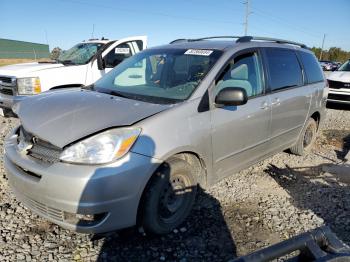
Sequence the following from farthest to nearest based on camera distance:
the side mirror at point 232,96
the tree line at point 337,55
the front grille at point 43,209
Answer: the tree line at point 337,55, the side mirror at point 232,96, the front grille at point 43,209

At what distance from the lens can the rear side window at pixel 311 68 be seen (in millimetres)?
5032

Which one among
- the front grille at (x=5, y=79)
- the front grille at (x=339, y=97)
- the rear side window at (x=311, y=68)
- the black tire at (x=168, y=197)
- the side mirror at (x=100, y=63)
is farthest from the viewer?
A: the front grille at (x=339, y=97)

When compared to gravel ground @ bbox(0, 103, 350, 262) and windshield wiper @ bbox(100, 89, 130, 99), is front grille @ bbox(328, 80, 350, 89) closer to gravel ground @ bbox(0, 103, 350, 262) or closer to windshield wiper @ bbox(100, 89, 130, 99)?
gravel ground @ bbox(0, 103, 350, 262)

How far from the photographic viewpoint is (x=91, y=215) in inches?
103

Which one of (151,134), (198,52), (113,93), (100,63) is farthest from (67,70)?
(151,134)

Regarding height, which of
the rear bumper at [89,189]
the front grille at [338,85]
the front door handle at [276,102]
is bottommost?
the front grille at [338,85]

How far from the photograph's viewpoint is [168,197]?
118 inches

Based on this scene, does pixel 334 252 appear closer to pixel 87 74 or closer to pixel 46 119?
pixel 46 119

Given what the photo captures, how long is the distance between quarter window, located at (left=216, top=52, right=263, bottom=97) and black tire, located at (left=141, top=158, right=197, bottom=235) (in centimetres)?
98

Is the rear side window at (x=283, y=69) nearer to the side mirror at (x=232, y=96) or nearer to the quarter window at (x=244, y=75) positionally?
the quarter window at (x=244, y=75)

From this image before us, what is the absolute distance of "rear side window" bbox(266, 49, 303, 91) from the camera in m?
4.16

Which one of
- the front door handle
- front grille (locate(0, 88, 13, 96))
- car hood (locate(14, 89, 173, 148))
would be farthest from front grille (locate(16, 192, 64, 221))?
front grille (locate(0, 88, 13, 96))

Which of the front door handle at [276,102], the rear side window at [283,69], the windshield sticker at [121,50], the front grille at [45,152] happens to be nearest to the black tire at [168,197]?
the front grille at [45,152]

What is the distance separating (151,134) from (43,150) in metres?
0.92
